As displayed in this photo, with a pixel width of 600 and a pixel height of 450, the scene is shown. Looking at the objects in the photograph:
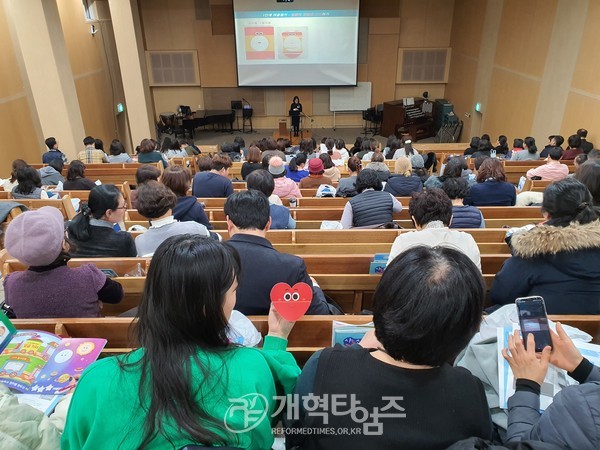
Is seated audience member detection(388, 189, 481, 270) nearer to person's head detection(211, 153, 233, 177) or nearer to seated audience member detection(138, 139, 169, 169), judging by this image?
person's head detection(211, 153, 233, 177)

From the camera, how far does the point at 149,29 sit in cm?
1205

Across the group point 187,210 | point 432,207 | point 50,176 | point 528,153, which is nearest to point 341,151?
point 528,153

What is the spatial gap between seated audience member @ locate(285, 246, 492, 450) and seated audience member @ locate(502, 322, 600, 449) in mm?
146

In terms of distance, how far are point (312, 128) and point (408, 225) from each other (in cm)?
996

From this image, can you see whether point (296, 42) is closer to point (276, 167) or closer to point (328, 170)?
point (328, 170)

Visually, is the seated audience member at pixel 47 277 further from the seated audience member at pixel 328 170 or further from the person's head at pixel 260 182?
the seated audience member at pixel 328 170

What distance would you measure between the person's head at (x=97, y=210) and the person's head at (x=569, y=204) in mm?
2368

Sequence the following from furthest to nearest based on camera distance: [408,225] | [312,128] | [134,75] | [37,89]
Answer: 1. [312,128]
2. [134,75]
3. [37,89]
4. [408,225]

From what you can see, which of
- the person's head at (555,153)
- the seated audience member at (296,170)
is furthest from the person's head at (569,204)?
the person's head at (555,153)

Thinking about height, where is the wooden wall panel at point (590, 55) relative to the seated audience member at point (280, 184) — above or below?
above

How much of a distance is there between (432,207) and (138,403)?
1.81 meters

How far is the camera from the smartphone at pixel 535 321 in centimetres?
129

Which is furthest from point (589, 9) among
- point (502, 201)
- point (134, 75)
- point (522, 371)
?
point (134, 75)

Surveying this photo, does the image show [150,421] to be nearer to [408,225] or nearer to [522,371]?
[522,371]
